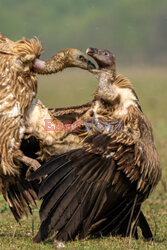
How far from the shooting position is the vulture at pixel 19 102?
4.92m

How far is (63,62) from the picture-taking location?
5215 mm

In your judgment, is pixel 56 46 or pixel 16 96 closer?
pixel 16 96

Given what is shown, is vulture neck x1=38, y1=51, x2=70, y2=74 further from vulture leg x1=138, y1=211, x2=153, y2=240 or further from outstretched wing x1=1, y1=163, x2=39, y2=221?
vulture leg x1=138, y1=211, x2=153, y2=240

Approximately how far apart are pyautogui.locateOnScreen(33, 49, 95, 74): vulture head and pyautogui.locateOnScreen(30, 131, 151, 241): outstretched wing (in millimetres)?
789

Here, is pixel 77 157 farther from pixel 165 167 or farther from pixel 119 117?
pixel 165 167

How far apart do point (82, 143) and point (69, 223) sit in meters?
0.68

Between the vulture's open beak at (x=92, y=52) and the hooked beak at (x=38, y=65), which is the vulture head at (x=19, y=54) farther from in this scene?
the vulture's open beak at (x=92, y=52)

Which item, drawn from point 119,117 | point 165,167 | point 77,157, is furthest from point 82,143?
point 165,167

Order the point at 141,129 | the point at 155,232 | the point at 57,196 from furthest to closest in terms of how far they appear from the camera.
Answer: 1. the point at 155,232
2. the point at 141,129
3. the point at 57,196

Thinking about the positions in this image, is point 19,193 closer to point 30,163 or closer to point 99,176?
point 30,163

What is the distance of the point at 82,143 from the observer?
4.83 metres

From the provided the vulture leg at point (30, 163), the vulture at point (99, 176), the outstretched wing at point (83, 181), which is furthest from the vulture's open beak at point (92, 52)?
the vulture leg at point (30, 163)

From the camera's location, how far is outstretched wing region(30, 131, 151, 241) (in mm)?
4613

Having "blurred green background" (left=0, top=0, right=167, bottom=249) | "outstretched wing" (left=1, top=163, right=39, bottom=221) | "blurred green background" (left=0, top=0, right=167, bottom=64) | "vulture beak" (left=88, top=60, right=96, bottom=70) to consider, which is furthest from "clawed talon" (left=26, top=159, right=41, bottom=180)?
"blurred green background" (left=0, top=0, right=167, bottom=64)
